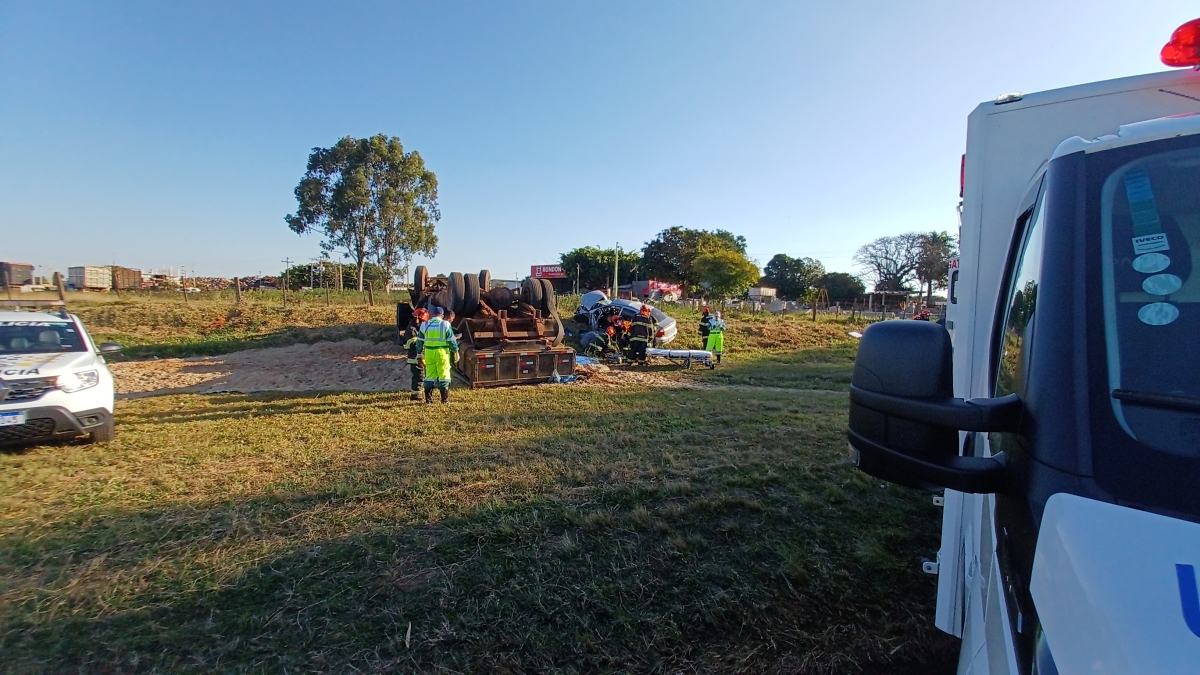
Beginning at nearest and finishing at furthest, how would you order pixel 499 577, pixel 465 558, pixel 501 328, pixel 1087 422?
pixel 1087 422, pixel 499 577, pixel 465 558, pixel 501 328

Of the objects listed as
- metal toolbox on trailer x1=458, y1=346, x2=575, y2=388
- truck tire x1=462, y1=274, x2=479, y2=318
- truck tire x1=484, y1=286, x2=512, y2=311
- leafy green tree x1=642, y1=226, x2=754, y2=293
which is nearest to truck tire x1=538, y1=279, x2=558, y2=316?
truck tire x1=484, y1=286, x2=512, y2=311

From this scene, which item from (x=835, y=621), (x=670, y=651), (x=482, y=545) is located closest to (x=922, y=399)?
(x=670, y=651)

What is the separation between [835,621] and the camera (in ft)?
9.41

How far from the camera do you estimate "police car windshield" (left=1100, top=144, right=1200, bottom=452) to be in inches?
40.1

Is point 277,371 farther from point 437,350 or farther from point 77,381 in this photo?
point 77,381

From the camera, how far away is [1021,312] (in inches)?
60.2

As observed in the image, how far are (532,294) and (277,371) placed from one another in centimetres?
601

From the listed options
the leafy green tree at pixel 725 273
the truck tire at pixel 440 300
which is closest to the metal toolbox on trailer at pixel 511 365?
the truck tire at pixel 440 300

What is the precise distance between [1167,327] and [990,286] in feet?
4.66

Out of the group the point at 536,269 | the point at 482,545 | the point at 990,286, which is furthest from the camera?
the point at 536,269

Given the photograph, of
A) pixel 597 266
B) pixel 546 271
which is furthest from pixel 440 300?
pixel 597 266

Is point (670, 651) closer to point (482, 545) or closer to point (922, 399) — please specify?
point (482, 545)

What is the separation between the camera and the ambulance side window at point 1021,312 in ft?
4.34

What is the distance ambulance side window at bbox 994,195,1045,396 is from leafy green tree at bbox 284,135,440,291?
34552 mm
